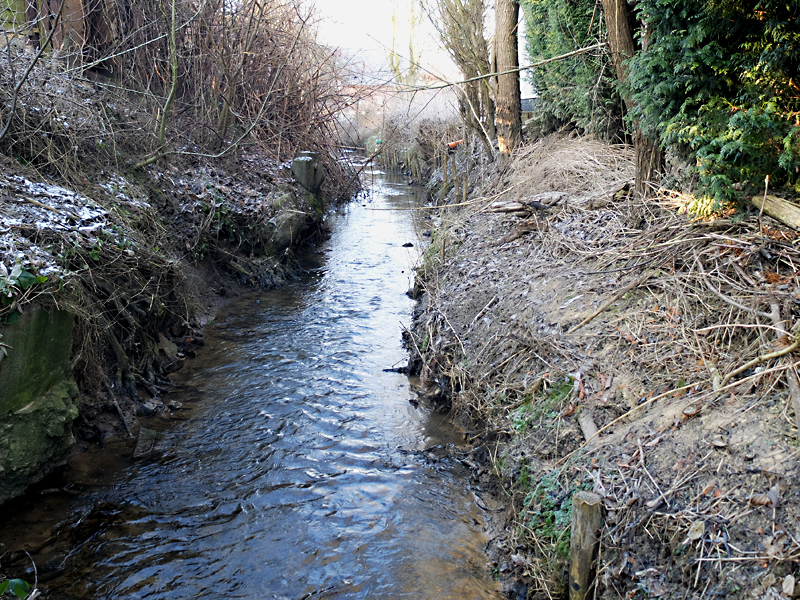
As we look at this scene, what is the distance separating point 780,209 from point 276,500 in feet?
16.7

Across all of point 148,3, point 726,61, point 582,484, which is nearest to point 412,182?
point 148,3

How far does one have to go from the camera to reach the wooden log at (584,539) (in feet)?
11.6

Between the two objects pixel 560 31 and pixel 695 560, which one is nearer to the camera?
pixel 695 560

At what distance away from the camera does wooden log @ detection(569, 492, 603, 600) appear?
3547 mm

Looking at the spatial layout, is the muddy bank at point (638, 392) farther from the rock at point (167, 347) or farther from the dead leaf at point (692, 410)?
the rock at point (167, 347)

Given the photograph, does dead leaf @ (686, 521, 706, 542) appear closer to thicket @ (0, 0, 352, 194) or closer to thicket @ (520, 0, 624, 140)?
thicket @ (520, 0, 624, 140)

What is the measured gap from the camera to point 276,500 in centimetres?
514

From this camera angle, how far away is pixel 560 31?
956 cm

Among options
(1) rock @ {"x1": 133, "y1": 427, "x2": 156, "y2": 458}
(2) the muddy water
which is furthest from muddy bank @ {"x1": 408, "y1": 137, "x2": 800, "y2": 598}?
(1) rock @ {"x1": 133, "y1": 427, "x2": 156, "y2": 458}

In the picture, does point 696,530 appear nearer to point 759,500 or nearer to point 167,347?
point 759,500

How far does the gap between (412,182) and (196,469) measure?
20400 millimetres

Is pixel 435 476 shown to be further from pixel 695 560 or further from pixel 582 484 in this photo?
pixel 695 560

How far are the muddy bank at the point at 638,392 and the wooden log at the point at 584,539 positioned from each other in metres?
0.08

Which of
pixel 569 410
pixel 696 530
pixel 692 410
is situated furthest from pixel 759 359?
pixel 569 410
